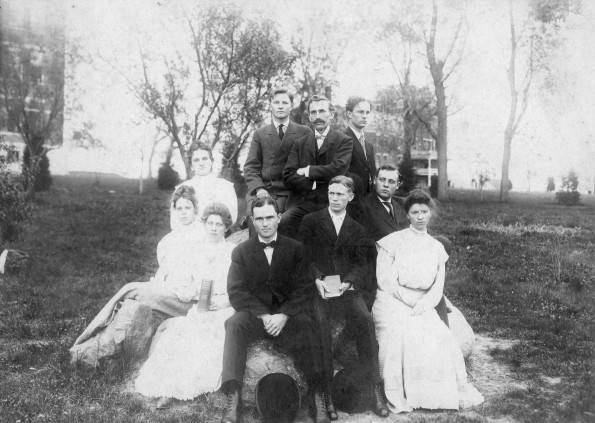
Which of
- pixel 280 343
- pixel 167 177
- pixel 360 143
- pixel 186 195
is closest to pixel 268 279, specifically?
pixel 280 343

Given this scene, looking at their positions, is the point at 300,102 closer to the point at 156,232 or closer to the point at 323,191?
the point at 156,232

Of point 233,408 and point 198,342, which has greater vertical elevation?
point 198,342

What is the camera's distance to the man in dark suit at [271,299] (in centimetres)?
414

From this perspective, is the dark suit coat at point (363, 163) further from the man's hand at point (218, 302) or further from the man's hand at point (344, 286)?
the man's hand at point (218, 302)

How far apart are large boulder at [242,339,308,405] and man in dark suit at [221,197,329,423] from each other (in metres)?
0.10

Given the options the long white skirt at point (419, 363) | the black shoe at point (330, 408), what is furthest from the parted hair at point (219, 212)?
the black shoe at point (330, 408)

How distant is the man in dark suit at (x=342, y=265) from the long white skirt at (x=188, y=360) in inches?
34.0

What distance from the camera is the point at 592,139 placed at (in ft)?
23.3

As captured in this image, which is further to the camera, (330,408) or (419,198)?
(419,198)

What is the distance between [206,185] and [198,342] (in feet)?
6.01

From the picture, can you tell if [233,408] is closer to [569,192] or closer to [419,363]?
[419,363]

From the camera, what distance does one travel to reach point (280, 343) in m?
4.42

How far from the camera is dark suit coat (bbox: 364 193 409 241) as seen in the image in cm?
521

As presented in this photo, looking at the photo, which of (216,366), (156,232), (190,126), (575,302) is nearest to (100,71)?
(190,126)
